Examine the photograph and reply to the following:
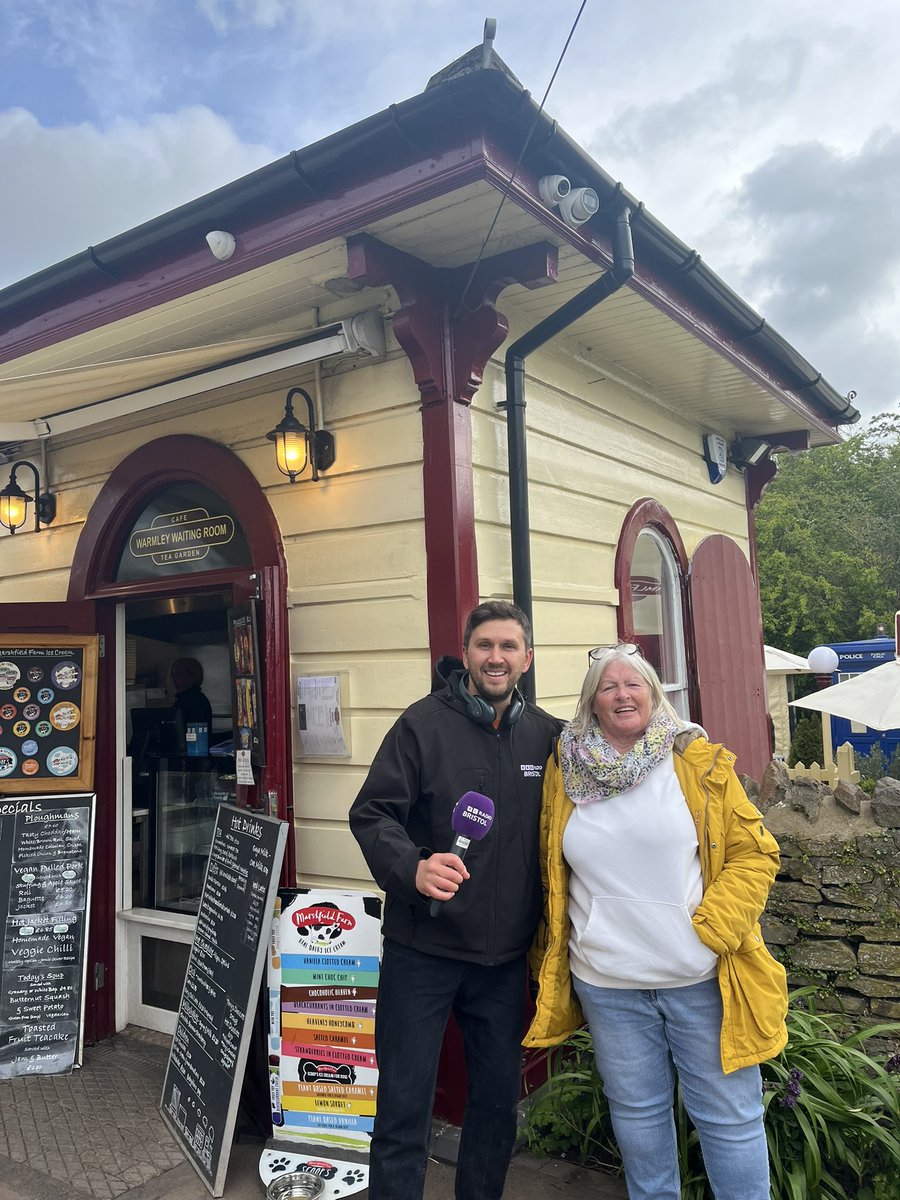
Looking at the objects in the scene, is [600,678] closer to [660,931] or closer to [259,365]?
[660,931]

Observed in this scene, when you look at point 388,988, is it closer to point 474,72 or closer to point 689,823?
point 689,823

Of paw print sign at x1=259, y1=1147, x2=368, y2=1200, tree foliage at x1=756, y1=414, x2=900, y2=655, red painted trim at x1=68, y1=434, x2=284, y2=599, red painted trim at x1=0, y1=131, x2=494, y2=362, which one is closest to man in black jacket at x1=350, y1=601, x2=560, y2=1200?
paw print sign at x1=259, y1=1147, x2=368, y2=1200

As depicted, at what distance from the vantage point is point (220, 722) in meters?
5.53

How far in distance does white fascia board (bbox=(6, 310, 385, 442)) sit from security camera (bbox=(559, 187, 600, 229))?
2.96 feet

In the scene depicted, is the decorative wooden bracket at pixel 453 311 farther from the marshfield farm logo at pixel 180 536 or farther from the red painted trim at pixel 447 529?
the marshfield farm logo at pixel 180 536

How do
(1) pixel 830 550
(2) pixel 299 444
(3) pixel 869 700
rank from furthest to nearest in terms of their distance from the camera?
(1) pixel 830 550 → (3) pixel 869 700 → (2) pixel 299 444

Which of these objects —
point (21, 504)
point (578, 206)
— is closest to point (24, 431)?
point (21, 504)

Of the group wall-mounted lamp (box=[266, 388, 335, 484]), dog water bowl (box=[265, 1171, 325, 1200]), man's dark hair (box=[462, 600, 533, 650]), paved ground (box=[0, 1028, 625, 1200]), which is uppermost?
wall-mounted lamp (box=[266, 388, 335, 484])

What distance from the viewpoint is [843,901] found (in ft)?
11.8

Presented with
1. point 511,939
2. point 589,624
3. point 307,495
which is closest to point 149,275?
point 307,495

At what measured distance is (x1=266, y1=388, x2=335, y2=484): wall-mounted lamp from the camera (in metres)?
3.82

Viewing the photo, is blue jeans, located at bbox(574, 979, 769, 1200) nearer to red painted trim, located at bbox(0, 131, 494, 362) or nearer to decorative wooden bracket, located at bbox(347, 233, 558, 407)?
decorative wooden bracket, located at bbox(347, 233, 558, 407)

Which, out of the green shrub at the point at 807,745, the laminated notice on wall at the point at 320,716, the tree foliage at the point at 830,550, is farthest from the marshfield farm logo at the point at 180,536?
the tree foliage at the point at 830,550

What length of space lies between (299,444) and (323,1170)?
277 cm
